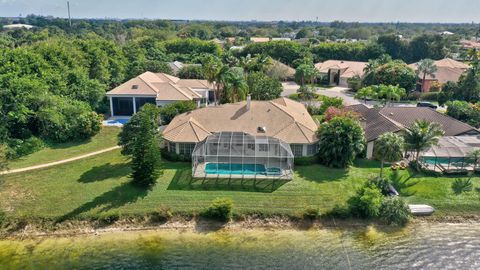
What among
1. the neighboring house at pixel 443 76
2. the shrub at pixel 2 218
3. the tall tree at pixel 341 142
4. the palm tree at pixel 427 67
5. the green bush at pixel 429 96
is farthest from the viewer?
the neighboring house at pixel 443 76

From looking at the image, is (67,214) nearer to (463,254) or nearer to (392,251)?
(392,251)

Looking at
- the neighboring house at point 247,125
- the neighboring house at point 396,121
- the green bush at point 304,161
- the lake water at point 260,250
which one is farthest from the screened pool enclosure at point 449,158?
the neighboring house at point 247,125

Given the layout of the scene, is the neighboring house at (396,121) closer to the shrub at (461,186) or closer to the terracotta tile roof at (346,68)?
the shrub at (461,186)

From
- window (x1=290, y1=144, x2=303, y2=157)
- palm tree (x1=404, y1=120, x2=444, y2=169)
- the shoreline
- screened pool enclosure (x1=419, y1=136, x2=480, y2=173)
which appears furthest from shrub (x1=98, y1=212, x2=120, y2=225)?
screened pool enclosure (x1=419, y1=136, x2=480, y2=173)

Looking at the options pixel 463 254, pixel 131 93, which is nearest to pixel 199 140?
pixel 131 93

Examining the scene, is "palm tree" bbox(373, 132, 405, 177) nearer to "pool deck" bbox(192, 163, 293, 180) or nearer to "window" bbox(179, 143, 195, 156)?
"pool deck" bbox(192, 163, 293, 180)

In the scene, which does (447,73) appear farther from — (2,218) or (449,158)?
(2,218)
